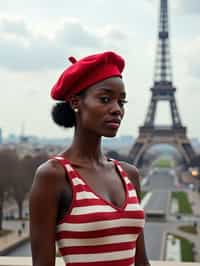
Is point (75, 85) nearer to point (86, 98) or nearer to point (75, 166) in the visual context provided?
point (86, 98)

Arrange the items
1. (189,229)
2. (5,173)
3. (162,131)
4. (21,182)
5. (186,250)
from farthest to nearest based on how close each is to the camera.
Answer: (162,131), (21,182), (5,173), (189,229), (186,250)

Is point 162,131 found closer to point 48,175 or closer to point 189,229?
point 189,229

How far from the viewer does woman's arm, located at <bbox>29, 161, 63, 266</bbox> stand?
5.08ft

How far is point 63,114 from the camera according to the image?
70.6 inches

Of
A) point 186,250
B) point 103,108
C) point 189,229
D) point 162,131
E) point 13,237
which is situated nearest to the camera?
point 103,108

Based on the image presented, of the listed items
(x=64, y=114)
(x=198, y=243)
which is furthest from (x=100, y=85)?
(x=198, y=243)

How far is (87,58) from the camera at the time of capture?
1.69m

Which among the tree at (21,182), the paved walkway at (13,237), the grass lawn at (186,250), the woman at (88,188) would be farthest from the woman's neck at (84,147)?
the tree at (21,182)

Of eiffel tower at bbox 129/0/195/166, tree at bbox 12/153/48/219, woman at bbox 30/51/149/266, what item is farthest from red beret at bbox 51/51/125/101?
eiffel tower at bbox 129/0/195/166

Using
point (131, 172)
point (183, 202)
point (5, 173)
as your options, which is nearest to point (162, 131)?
point (183, 202)

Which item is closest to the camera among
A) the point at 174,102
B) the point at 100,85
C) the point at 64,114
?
the point at 100,85

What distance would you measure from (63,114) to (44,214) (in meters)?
0.40

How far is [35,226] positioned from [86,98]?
445mm

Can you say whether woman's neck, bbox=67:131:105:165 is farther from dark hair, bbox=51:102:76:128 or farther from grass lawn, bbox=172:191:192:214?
grass lawn, bbox=172:191:192:214
